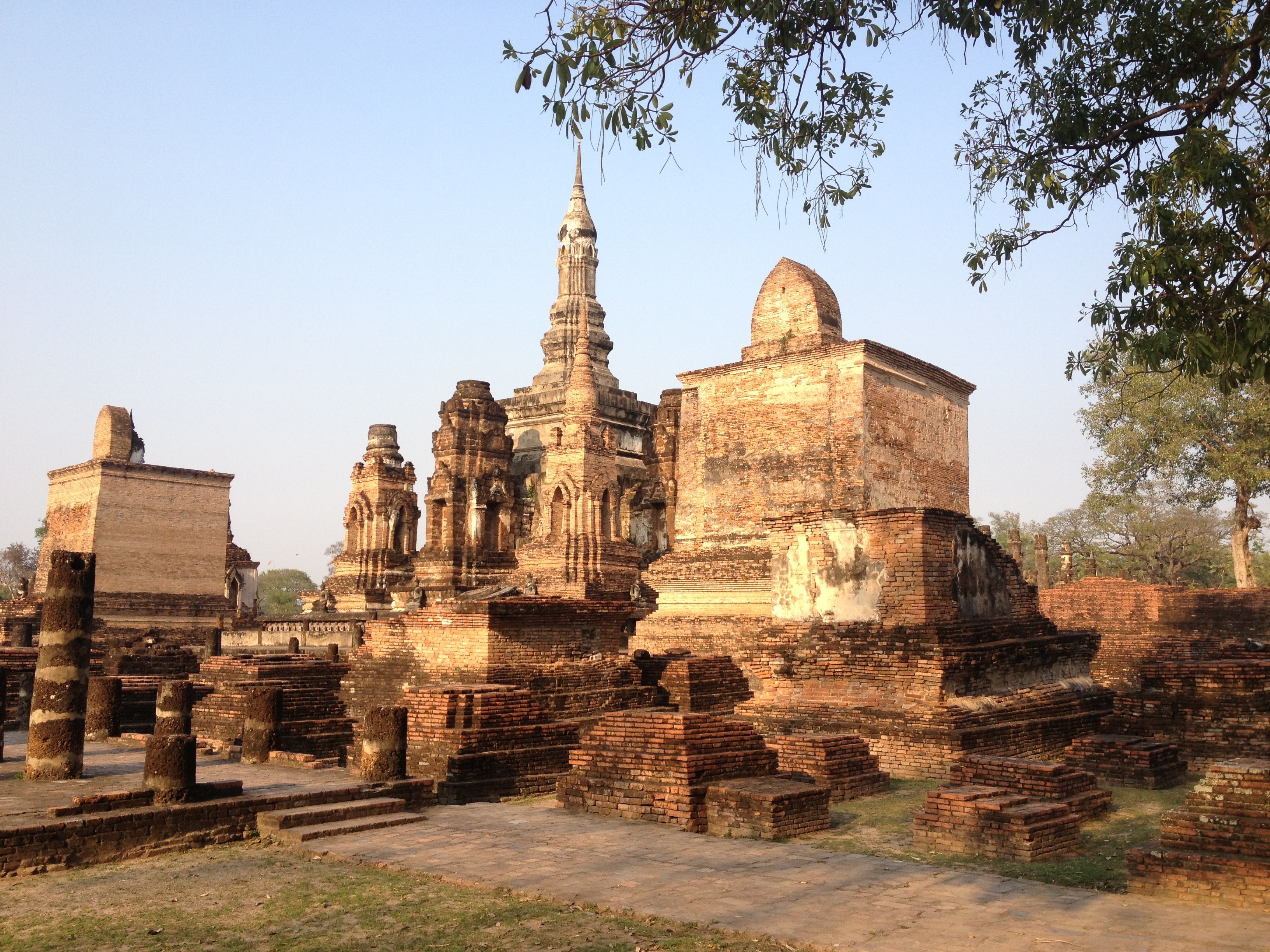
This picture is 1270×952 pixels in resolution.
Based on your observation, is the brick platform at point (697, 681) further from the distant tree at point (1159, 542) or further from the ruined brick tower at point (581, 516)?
the distant tree at point (1159, 542)

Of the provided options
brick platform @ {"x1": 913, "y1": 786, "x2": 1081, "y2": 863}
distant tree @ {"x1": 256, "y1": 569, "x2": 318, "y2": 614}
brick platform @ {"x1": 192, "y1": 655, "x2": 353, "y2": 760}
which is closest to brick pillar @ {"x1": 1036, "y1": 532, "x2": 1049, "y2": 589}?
brick platform @ {"x1": 192, "y1": 655, "x2": 353, "y2": 760}

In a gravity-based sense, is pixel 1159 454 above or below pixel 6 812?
above

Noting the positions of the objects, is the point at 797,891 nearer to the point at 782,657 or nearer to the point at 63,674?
the point at 782,657

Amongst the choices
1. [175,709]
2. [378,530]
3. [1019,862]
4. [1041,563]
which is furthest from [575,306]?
[1019,862]

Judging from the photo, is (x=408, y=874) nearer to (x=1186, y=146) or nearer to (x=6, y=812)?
(x=6, y=812)

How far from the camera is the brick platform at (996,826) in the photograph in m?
7.15

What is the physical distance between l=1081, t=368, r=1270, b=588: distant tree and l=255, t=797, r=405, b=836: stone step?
68.5 feet

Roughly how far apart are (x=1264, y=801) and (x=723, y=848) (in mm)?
3137

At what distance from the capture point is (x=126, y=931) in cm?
570

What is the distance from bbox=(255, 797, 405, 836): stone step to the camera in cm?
803

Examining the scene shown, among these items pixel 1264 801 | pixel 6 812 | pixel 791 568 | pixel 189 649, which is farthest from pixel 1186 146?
pixel 189 649

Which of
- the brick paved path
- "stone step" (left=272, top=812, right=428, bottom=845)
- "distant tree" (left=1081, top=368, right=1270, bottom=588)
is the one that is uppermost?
"distant tree" (left=1081, top=368, right=1270, bottom=588)

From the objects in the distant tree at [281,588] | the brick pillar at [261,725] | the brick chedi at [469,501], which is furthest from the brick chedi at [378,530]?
the distant tree at [281,588]

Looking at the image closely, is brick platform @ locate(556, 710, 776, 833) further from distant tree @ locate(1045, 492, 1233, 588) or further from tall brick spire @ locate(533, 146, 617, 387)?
distant tree @ locate(1045, 492, 1233, 588)
